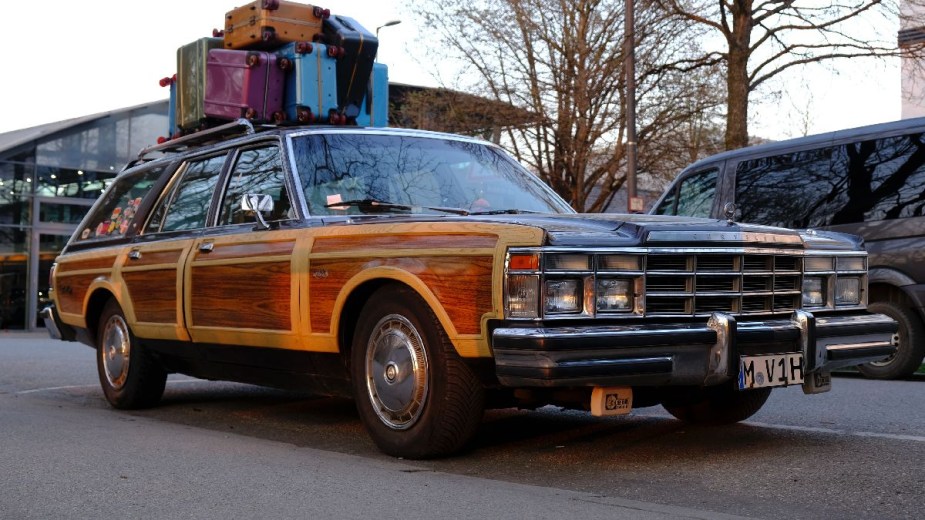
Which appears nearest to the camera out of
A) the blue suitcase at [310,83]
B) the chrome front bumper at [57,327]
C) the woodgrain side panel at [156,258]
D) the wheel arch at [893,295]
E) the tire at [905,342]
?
the woodgrain side panel at [156,258]

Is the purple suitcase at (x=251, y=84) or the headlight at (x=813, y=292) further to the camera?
the purple suitcase at (x=251, y=84)

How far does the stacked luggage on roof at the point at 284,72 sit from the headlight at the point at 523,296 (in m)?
3.40

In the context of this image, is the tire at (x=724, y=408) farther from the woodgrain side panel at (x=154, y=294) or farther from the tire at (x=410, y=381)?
the woodgrain side panel at (x=154, y=294)

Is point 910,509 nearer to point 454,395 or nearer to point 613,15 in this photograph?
point 454,395

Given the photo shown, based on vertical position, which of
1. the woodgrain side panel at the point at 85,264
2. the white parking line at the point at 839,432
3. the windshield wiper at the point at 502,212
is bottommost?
the white parking line at the point at 839,432

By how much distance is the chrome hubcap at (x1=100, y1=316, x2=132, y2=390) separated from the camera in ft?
26.4

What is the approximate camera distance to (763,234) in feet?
18.3

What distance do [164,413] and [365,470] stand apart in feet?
10.6

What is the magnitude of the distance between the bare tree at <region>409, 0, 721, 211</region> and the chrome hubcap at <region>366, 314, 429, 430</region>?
18.6 m

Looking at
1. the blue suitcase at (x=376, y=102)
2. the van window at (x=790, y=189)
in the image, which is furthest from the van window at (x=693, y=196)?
the blue suitcase at (x=376, y=102)

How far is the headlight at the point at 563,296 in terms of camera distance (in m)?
4.91

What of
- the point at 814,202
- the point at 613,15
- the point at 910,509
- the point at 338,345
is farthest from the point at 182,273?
the point at 613,15

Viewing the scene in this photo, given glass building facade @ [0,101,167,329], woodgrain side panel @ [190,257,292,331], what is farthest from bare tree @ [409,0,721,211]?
woodgrain side panel @ [190,257,292,331]

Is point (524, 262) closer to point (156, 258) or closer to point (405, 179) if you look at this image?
point (405, 179)
